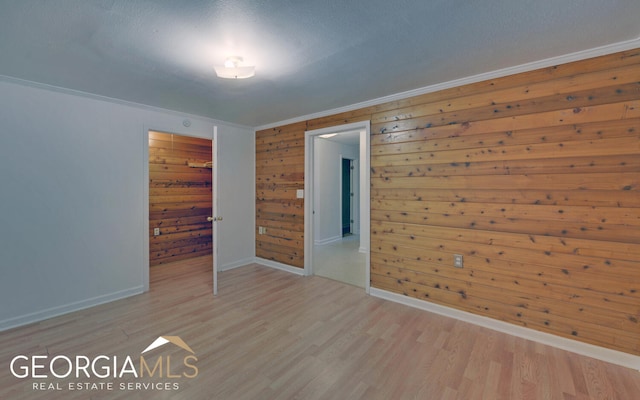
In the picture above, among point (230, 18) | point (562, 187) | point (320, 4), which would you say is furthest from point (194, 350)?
point (562, 187)

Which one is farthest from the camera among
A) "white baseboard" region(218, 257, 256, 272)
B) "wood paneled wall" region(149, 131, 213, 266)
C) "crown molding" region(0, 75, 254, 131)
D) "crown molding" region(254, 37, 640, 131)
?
"wood paneled wall" region(149, 131, 213, 266)

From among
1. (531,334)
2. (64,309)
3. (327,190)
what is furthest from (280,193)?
(531,334)

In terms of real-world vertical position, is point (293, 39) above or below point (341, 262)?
above

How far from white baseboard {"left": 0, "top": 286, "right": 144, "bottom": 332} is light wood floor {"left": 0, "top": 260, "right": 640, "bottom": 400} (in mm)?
102

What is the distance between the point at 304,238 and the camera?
406 cm

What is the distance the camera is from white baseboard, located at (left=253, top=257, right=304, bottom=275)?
4.12 m

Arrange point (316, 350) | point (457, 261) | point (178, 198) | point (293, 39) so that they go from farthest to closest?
point (178, 198) < point (457, 261) < point (316, 350) < point (293, 39)

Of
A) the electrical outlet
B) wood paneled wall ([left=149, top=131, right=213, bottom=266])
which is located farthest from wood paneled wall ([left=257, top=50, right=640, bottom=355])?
wood paneled wall ([left=149, top=131, right=213, bottom=266])

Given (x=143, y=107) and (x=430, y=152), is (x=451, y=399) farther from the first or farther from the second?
(x=143, y=107)

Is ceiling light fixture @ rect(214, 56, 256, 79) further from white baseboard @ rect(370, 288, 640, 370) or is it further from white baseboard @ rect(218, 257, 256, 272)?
white baseboard @ rect(218, 257, 256, 272)

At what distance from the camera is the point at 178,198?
4.99 metres

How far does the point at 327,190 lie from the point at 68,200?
462 cm

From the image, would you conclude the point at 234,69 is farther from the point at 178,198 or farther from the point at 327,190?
the point at 327,190

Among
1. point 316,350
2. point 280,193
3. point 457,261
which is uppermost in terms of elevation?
point 280,193
